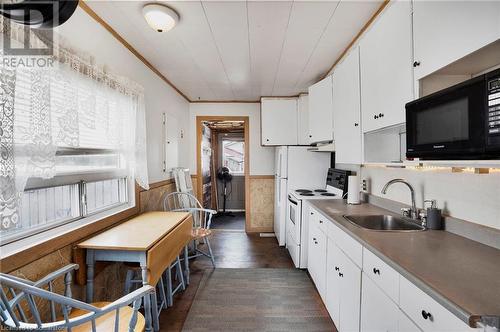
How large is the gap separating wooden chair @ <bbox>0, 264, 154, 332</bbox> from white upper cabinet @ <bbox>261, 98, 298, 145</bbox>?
3.08 metres

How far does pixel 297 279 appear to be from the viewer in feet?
8.67

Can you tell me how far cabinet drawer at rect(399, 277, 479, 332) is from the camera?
75cm

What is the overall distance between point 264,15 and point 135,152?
1535 mm

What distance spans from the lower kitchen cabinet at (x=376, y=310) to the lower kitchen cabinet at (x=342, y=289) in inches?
2.8

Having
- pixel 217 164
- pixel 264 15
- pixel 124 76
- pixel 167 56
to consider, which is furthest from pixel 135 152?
pixel 217 164

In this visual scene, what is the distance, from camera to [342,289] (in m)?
1.64

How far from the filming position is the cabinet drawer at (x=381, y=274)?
1041mm

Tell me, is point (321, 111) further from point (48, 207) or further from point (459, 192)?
point (48, 207)

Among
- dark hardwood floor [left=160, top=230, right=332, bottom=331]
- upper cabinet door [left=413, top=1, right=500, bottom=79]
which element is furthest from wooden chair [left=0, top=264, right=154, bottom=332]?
upper cabinet door [left=413, top=1, right=500, bottom=79]

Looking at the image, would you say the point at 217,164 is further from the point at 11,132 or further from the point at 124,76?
the point at 11,132

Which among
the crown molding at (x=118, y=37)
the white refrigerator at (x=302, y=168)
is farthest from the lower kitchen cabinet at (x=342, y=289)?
the crown molding at (x=118, y=37)

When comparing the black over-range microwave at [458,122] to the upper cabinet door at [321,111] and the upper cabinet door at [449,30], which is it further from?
the upper cabinet door at [321,111]

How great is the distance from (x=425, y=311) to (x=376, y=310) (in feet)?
1.27

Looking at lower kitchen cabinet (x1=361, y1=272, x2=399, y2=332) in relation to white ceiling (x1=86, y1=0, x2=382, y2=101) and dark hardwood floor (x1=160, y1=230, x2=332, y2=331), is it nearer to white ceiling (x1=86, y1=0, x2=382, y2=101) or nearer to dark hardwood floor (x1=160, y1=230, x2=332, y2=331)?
dark hardwood floor (x1=160, y1=230, x2=332, y2=331)
